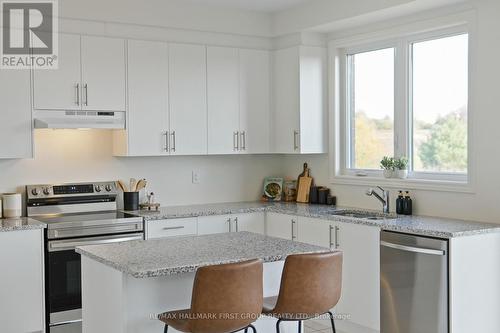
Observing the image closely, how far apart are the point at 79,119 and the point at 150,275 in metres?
2.46

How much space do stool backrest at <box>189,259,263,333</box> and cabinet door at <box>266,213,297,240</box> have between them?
96.6 inches

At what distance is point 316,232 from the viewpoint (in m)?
5.18

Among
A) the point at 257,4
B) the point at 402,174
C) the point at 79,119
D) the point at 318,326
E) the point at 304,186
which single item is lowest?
the point at 318,326

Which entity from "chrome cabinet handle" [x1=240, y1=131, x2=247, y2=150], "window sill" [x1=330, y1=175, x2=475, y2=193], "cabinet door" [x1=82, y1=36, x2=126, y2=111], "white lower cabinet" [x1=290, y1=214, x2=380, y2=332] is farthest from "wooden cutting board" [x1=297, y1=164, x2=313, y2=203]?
"cabinet door" [x1=82, y1=36, x2=126, y2=111]

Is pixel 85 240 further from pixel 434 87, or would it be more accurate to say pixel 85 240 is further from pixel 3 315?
pixel 434 87

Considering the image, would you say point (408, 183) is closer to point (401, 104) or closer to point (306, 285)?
point (401, 104)

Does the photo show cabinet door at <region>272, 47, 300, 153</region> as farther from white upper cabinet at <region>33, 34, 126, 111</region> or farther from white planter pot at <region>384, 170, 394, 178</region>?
white upper cabinet at <region>33, 34, 126, 111</region>

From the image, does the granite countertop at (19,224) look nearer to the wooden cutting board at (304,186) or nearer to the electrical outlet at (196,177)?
the electrical outlet at (196,177)

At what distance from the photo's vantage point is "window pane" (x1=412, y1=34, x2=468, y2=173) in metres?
4.77

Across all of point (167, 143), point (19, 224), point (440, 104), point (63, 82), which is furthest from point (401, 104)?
point (19, 224)

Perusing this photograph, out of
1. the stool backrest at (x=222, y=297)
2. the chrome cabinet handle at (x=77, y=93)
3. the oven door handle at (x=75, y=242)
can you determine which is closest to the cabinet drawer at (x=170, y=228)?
the oven door handle at (x=75, y=242)

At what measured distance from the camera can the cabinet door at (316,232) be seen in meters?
5.03

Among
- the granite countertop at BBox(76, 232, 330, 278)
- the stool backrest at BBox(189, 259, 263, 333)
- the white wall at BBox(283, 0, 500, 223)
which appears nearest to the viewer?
the stool backrest at BBox(189, 259, 263, 333)

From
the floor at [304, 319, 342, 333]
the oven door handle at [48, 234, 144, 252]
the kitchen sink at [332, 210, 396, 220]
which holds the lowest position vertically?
the floor at [304, 319, 342, 333]
